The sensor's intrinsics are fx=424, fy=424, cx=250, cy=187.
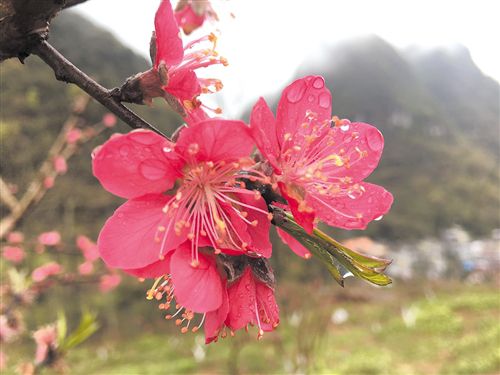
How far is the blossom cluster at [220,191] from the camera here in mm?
369

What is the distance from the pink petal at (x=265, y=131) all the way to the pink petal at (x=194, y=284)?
116mm

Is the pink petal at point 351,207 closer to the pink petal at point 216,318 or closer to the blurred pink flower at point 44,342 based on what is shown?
the pink petal at point 216,318

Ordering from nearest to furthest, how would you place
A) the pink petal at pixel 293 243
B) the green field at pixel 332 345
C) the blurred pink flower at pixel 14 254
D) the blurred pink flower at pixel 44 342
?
the pink petal at pixel 293 243, the blurred pink flower at pixel 44 342, the blurred pink flower at pixel 14 254, the green field at pixel 332 345

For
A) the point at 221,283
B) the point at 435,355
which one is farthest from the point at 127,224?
the point at 435,355

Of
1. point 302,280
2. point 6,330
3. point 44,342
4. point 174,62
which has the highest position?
point 174,62

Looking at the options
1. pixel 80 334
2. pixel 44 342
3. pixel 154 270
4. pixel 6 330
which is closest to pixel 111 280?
pixel 6 330

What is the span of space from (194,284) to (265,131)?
0.50 ft

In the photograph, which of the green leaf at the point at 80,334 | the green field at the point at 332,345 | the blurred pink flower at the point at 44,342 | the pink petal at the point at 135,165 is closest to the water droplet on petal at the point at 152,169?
the pink petal at the point at 135,165

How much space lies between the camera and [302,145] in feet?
1.44

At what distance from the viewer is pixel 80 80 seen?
14.2 inches

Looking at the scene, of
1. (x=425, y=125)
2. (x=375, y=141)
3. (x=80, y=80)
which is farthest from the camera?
(x=425, y=125)

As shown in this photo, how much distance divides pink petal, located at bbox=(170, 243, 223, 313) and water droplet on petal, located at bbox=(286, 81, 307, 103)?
17 cm

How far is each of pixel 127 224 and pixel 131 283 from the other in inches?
356

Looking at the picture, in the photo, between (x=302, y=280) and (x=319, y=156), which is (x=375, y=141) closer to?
(x=319, y=156)
